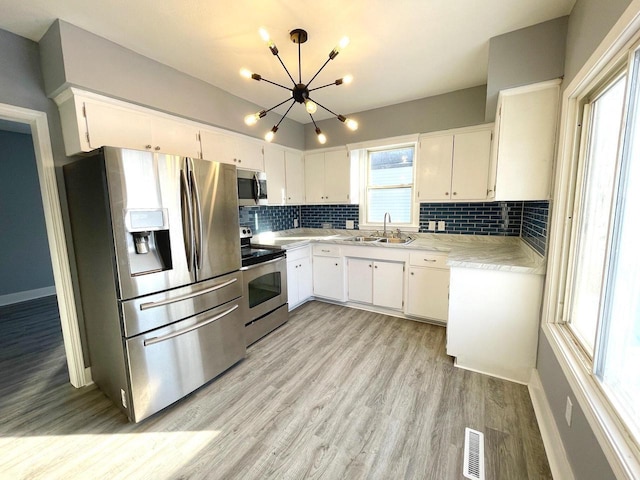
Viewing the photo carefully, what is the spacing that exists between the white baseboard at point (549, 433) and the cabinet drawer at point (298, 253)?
8.27ft

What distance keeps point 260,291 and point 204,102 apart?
1969 millimetres

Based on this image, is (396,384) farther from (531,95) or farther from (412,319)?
(531,95)

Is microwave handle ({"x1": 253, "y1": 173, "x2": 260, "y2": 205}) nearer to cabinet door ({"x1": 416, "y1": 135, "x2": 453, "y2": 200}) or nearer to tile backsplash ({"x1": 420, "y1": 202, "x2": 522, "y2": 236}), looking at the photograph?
cabinet door ({"x1": 416, "y1": 135, "x2": 453, "y2": 200})

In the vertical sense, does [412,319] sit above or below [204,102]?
below

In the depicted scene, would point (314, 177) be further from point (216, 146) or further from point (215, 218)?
point (215, 218)

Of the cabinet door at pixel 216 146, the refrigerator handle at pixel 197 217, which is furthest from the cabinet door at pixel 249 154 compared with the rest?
the refrigerator handle at pixel 197 217

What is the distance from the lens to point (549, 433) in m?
1.52

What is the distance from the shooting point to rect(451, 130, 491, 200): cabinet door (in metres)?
2.82

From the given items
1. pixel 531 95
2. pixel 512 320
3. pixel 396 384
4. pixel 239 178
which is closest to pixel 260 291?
pixel 239 178

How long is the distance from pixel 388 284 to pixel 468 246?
3.23 ft

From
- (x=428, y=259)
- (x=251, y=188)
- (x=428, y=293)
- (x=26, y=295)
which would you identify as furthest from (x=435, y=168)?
(x=26, y=295)

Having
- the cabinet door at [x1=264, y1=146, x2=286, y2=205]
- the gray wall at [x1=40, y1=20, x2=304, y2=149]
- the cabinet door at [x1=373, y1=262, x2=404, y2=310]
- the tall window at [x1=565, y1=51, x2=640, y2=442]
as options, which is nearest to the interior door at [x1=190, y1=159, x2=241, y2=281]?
the gray wall at [x1=40, y1=20, x2=304, y2=149]

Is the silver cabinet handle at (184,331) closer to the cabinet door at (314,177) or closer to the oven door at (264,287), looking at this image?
the oven door at (264,287)

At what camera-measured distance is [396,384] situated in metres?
2.07
